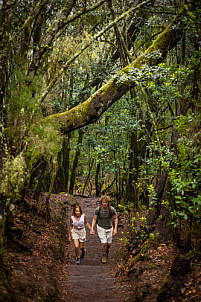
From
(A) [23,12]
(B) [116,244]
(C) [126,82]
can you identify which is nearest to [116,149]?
(B) [116,244]

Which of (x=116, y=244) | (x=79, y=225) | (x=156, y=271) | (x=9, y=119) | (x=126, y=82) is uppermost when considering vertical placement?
(x=126, y=82)

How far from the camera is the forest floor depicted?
477 centimetres

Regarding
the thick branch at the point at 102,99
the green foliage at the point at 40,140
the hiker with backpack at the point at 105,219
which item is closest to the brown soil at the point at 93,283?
the hiker with backpack at the point at 105,219

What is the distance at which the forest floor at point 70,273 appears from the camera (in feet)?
15.6

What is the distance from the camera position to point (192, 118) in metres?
5.43

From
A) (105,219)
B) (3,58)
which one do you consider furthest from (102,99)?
(3,58)

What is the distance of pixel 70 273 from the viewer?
7441 millimetres

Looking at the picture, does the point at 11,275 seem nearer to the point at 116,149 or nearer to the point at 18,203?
the point at 18,203

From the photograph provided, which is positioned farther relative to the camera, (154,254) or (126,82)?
(126,82)

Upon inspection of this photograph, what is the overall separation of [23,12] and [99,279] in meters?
7.95

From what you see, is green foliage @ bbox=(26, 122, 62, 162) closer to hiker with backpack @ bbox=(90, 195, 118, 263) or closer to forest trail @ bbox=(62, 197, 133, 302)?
hiker with backpack @ bbox=(90, 195, 118, 263)

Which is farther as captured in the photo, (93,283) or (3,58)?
(93,283)

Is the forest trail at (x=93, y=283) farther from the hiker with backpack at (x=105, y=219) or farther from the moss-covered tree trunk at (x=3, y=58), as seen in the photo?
the moss-covered tree trunk at (x=3, y=58)

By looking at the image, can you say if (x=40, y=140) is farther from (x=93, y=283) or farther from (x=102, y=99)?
(x=93, y=283)
